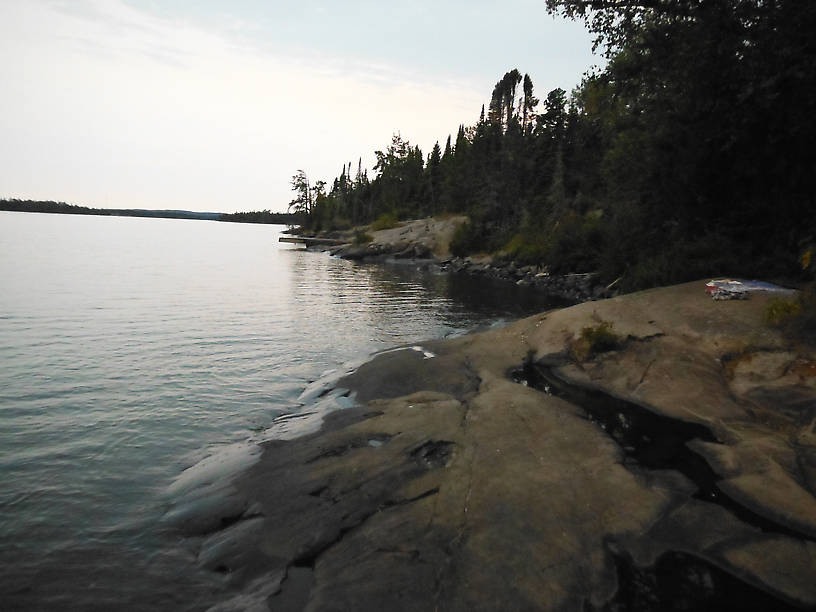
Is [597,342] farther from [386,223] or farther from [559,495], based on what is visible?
[386,223]

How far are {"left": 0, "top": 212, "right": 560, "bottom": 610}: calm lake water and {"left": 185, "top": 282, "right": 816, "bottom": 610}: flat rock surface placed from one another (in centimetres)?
126

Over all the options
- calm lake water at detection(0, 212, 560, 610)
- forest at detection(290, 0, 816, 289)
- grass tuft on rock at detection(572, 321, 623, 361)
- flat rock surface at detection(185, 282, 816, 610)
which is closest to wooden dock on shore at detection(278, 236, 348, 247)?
calm lake water at detection(0, 212, 560, 610)

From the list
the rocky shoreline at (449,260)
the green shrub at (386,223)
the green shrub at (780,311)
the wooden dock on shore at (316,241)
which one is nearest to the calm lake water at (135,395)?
the rocky shoreline at (449,260)

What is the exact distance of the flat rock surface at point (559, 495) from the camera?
477 centimetres

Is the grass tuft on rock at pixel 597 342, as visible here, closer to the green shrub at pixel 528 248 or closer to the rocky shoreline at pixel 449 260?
the rocky shoreline at pixel 449 260

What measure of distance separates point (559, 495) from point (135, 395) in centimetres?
1043

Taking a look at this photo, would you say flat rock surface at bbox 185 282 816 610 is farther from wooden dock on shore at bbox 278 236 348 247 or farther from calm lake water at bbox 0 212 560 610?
wooden dock on shore at bbox 278 236 348 247

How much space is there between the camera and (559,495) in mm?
6027

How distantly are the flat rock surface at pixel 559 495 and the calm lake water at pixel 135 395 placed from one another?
1263 millimetres

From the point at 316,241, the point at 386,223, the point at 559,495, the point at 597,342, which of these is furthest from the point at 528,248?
the point at 316,241

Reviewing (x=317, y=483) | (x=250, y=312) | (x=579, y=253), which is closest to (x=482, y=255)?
(x=579, y=253)

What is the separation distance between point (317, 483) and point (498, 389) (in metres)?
4.51

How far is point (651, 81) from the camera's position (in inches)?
709

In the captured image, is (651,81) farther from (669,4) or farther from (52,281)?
(52,281)
